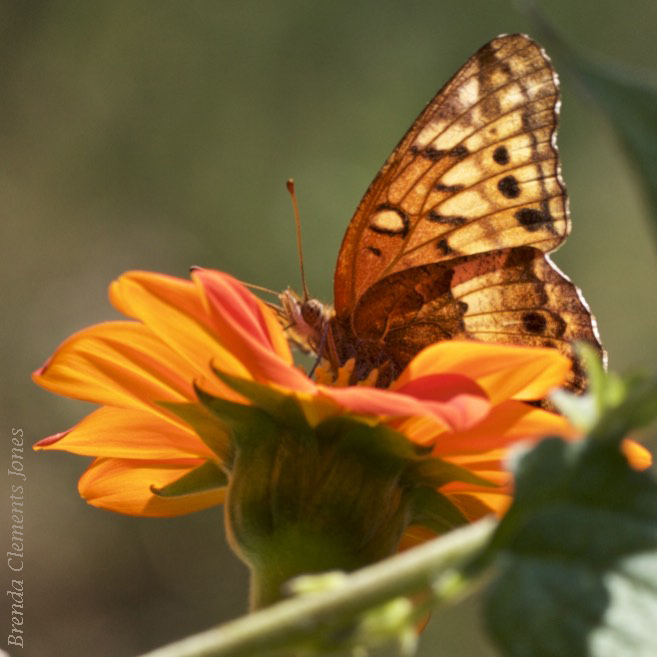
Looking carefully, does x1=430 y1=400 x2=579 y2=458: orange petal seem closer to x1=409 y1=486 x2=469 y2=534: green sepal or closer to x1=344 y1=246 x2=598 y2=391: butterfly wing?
x1=409 y1=486 x2=469 y2=534: green sepal

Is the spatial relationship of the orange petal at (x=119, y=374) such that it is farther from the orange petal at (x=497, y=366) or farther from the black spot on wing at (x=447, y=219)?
the black spot on wing at (x=447, y=219)

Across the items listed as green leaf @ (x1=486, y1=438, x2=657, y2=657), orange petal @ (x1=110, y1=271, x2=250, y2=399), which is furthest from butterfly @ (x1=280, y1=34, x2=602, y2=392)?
green leaf @ (x1=486, y1=438, x2=657, y2=657)

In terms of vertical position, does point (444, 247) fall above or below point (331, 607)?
above

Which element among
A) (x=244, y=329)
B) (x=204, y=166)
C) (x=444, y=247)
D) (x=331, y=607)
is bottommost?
(x=331, y=607)

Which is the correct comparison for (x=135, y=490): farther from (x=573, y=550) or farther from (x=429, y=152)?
(x=573, y=550)

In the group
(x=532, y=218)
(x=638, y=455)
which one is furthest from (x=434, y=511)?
(x=532, y=218)

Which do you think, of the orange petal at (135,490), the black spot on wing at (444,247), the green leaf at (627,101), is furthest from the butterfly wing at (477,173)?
the green leaf at (627,101)
